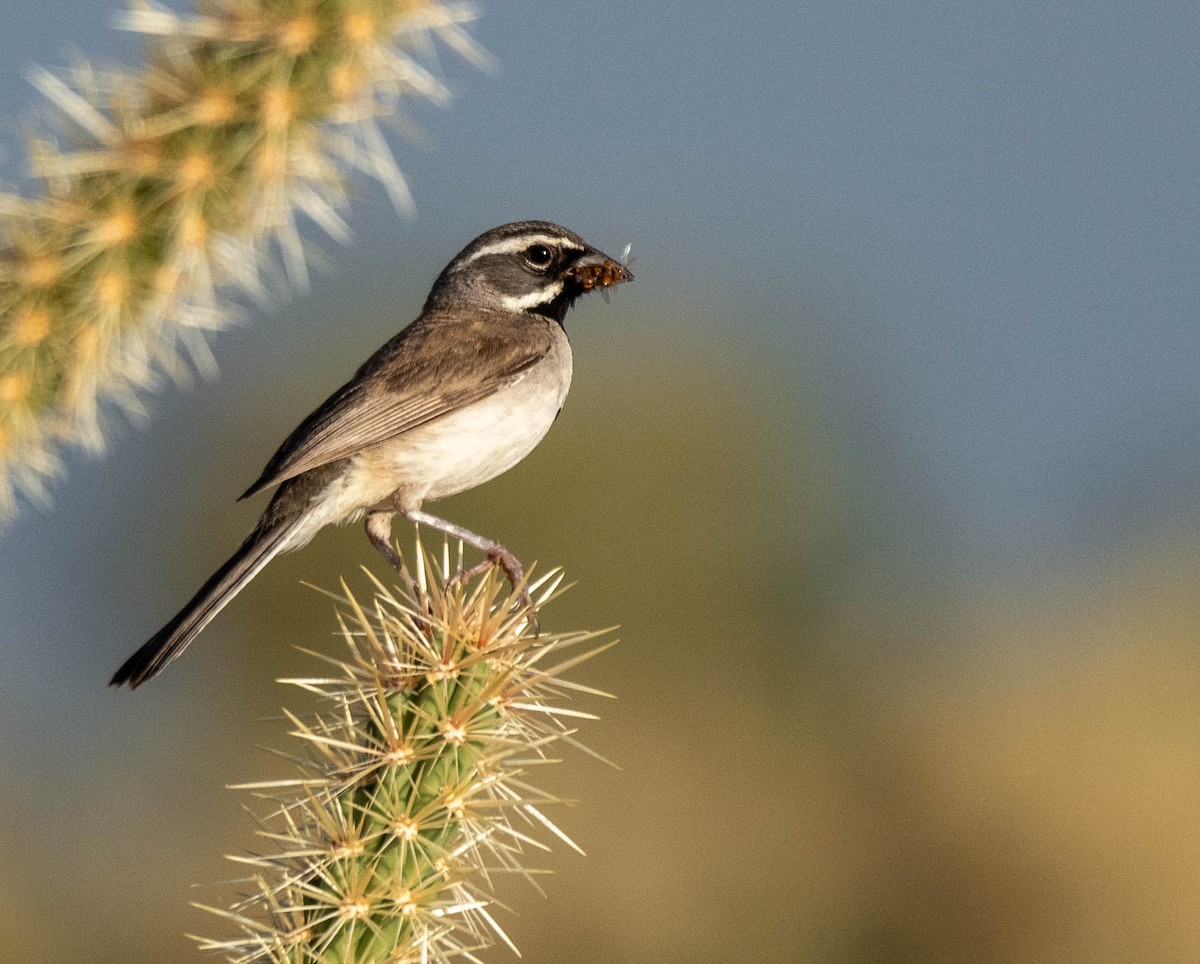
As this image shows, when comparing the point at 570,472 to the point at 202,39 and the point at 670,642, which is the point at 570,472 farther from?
the point at 202,39

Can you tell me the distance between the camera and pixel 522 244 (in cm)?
732

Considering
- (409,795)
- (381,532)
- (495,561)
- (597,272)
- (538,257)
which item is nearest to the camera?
(409,795)

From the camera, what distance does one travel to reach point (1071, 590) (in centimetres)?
2502

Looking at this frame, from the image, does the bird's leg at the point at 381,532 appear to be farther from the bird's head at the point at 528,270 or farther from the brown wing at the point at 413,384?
the bird's head at the point at 528,270

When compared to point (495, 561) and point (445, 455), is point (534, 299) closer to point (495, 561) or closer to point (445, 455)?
point (445, 455)

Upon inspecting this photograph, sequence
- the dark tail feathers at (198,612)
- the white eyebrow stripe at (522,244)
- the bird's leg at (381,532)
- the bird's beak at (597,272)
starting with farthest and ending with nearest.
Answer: the white eyebrow stripe at (522,244) < the bird's beak at (597,272) < the bird's leg at (381,532) < the dark tail feathers at (198,612)

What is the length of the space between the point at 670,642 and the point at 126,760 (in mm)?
7894

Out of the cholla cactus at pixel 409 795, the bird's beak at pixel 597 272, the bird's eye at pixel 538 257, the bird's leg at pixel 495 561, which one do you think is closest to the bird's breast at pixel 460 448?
the bird's leg at pixel 495 561

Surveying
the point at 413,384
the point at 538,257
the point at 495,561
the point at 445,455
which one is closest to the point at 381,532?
the point at 445,455

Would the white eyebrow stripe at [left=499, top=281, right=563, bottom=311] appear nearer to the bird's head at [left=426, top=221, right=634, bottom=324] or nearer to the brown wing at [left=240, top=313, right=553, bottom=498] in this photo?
the bird's head at [left=426, top=221, right=634, bottom=324]

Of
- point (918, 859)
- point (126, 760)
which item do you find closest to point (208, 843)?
point (126, 760)

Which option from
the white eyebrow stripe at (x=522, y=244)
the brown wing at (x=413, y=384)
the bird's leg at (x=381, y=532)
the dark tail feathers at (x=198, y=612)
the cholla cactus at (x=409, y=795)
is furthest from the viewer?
the white eyebrow stripe at (x=522, y=244)

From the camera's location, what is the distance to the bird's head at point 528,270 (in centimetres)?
730

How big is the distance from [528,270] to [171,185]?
3056 millimetres
